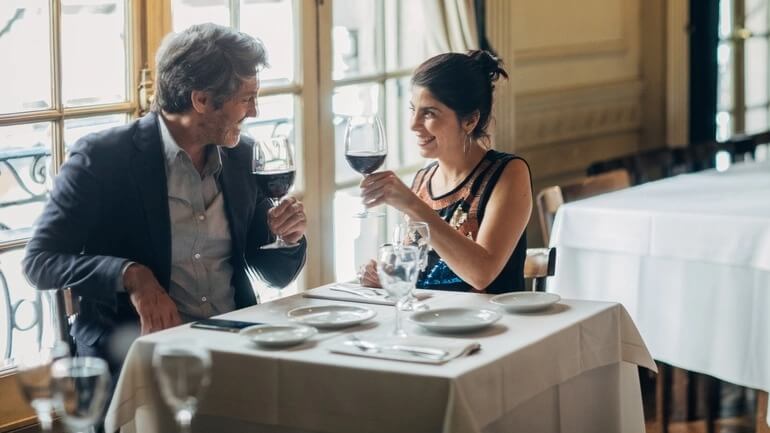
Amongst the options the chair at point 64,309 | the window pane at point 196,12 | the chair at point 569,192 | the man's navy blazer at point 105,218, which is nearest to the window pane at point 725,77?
the chair at point 569,192

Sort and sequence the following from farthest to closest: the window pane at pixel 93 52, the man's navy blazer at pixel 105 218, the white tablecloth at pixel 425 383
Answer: the window pane at pixel 93 52
the man's navy blazer at pixel 105 218
the white tablecloth at pixel 425 383

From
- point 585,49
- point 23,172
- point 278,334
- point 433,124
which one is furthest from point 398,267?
point 585,49

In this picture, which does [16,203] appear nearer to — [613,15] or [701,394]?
[701,394]

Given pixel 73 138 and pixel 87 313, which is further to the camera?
pixel 73 138

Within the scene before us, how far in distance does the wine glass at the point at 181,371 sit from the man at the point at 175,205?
3.50 ft

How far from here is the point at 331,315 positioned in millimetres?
2424

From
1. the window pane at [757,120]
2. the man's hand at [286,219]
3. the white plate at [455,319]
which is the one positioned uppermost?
the window pane at [757,120]

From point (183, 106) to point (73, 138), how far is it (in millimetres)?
606

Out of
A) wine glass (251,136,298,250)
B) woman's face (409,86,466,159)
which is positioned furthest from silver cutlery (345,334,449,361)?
woman's face (409,86,466,159)

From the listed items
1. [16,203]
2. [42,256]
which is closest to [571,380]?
[42,256]

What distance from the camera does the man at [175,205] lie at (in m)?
2.73

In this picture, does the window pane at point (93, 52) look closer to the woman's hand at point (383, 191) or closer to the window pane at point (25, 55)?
the window pane at point (25, 55)

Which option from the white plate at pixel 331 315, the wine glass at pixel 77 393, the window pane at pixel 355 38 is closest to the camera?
the wine glass at pixel 77 393

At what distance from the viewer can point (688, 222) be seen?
356 cm
